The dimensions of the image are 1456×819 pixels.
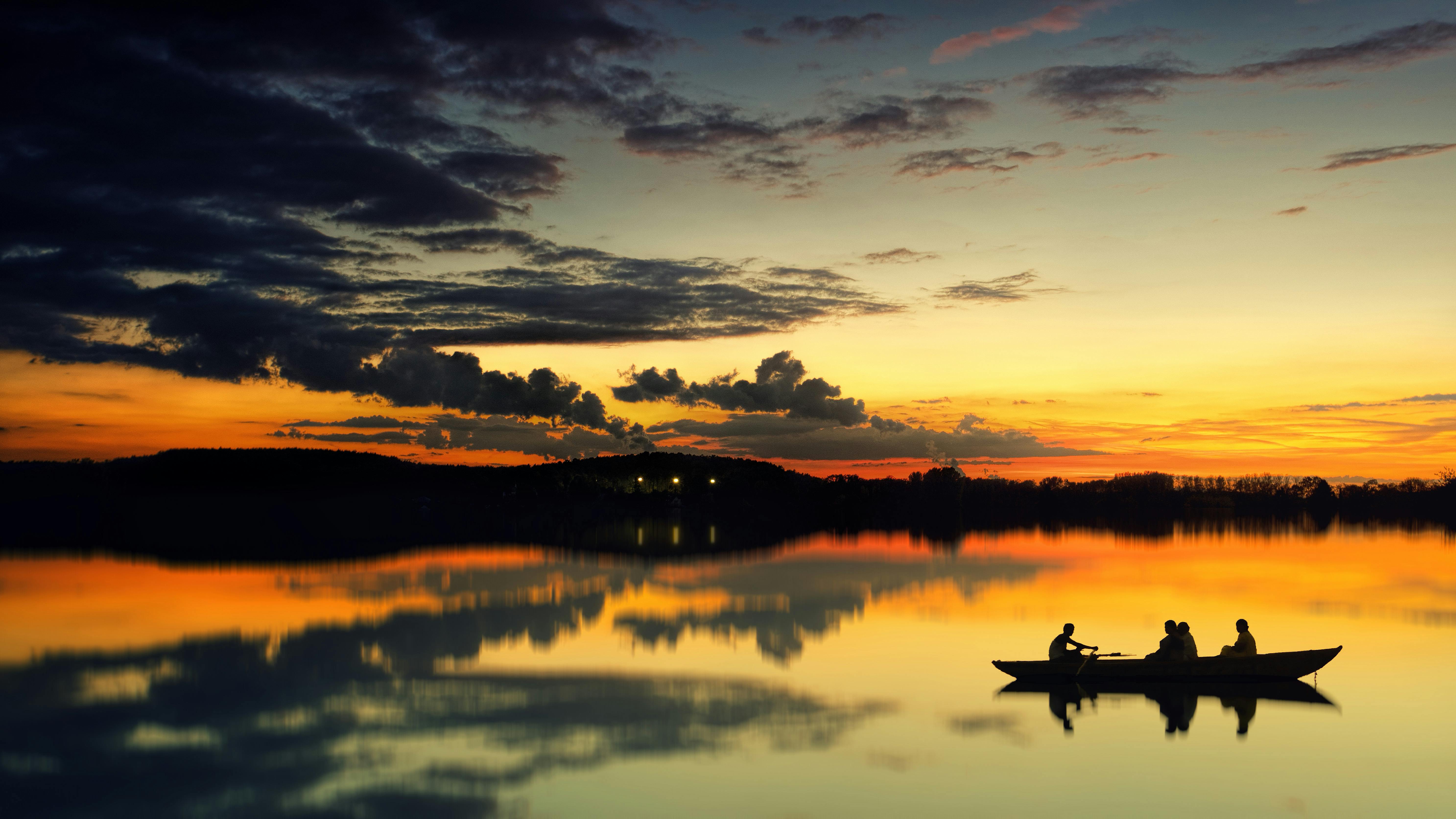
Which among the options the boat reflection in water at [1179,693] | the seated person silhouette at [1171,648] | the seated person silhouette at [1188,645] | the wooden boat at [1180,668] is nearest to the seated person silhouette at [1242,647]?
the wooden boat at [1180,668]

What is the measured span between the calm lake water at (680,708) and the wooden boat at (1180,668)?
0.47 m

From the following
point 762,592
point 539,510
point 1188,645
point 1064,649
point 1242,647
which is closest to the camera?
point 1188,645

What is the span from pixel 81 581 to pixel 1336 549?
92072 mm

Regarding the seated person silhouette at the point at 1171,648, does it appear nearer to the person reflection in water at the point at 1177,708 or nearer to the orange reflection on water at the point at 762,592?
the person reflection in water at the point at 1177,708

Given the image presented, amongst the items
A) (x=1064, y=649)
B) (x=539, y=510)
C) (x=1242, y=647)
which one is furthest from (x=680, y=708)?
(x=539, y=510)

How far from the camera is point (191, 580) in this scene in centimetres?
4903

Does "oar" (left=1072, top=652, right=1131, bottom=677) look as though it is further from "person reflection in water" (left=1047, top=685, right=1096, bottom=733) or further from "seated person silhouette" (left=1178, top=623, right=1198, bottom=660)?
"seated person silhouette" (left=1178, top=623, right=1198, bottom=660)

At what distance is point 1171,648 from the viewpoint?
2359cm

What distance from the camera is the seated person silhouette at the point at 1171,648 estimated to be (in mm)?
23469

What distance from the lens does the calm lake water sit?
1666cm

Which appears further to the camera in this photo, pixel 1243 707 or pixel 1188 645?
pixel 1188 645

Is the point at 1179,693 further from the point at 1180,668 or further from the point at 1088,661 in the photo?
the point at 1088,661

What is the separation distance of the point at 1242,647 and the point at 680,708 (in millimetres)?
14003

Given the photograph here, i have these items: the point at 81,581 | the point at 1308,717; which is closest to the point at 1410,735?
the point at 1308,717
